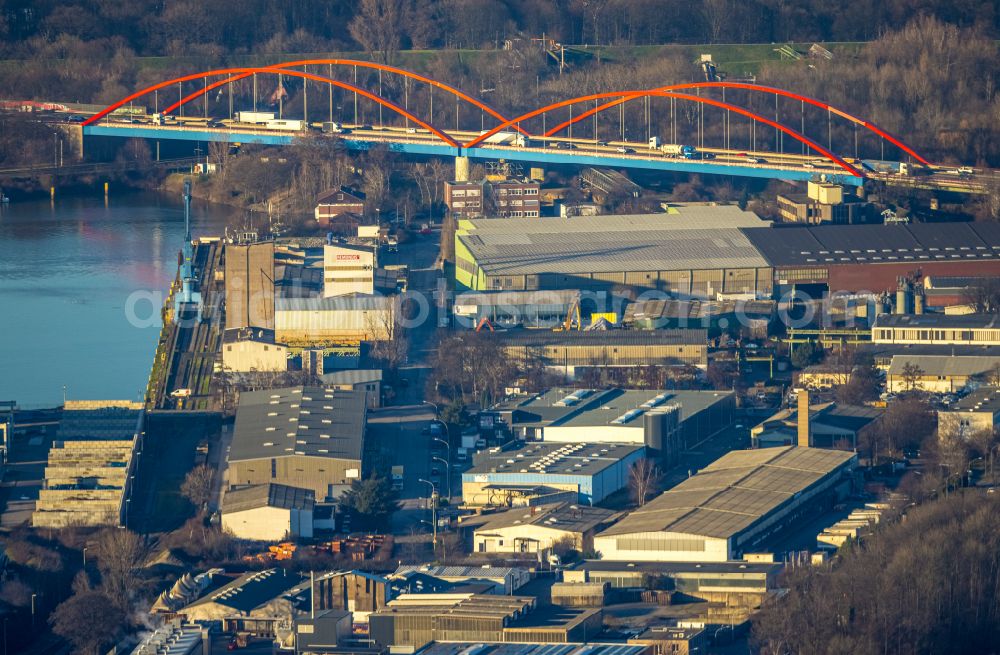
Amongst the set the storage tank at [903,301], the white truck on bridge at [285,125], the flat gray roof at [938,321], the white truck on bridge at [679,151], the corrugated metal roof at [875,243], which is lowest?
the flat gray roof at [938,321]

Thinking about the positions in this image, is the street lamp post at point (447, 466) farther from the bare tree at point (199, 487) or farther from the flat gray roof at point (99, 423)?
the flat gray roof at point (99, 423)

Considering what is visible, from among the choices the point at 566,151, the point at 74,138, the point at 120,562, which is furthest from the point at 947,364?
the point at 74,138

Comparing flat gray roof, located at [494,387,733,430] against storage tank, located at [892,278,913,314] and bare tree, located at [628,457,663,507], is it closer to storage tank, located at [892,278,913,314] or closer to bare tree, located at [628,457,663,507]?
bare tree, located at [628,457,663,507]

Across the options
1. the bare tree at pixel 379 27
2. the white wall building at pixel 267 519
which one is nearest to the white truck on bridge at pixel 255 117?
the bare tree at pixel 379 27

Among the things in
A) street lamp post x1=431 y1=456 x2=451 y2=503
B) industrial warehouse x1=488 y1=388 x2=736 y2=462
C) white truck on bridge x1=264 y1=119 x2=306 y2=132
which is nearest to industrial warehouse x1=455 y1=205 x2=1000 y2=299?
industrial warehouse x1=488 y1=388 x2=736 y2=462

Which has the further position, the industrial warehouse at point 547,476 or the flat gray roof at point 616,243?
the flat gray roof at point 616,243

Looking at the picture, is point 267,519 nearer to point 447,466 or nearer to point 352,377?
point 447,466

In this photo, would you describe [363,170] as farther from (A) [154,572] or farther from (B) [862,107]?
(A) [154,572]
